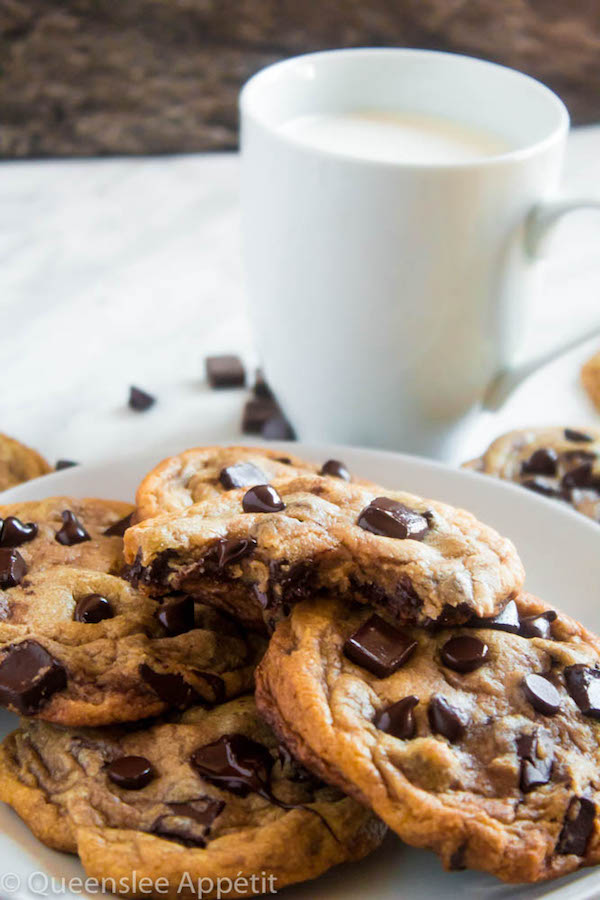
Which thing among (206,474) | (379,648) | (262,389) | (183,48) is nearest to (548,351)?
(262,389)

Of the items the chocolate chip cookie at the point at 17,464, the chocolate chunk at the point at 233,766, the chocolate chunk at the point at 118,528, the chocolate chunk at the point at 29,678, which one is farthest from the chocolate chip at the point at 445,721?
the chocolate chip cookie at the point at 17,464

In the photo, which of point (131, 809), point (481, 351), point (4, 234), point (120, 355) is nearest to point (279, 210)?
point (481, 351)

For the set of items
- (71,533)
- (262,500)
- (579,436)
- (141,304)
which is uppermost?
(262,500)

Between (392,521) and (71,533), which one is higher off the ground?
(392,521)

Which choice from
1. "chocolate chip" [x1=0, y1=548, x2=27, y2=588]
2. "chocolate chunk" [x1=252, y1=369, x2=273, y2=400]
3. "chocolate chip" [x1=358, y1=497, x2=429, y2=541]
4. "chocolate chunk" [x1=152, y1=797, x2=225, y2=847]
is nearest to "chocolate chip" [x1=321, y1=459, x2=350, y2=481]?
"chocolate chip" [x1=358, y1=497, x2=429, y2=541]

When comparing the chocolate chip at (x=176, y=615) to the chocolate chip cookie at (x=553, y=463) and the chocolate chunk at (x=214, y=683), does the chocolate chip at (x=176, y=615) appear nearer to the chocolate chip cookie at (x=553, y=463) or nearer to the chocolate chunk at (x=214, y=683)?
the chocolate chunk at (x=214, y=683)

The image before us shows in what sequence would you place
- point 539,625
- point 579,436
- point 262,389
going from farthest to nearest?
point 262,389 → point 579,436 → point 539,625

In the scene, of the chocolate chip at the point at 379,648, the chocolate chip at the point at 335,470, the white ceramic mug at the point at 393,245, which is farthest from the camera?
the white ceramic mug at the point at 393,245

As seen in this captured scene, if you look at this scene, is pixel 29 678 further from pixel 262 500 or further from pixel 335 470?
pixel 335 470
